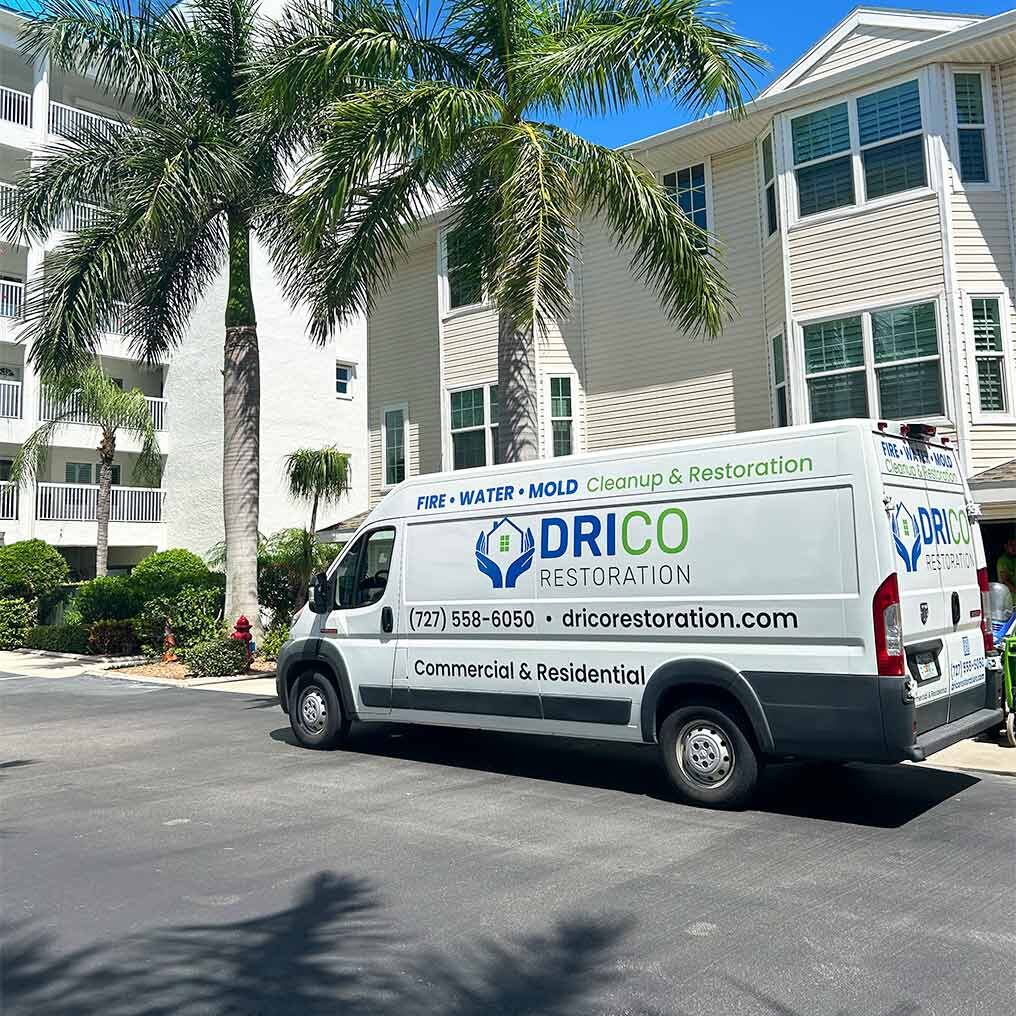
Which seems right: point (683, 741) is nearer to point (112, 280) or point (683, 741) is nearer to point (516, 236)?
point (516, 236)

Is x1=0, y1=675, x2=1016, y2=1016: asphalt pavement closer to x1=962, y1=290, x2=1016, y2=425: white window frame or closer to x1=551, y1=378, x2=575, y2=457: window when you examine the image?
x1=962, y1=290, x2=1016, y2=425: white window frame

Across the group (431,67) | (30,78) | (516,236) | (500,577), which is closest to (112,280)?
(431,67)

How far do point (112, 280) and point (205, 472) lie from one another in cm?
1587

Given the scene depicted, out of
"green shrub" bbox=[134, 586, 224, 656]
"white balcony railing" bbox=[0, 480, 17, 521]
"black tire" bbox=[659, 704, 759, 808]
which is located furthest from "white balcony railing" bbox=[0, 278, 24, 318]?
"black tire" bbox=[659, 704, 759, 808]

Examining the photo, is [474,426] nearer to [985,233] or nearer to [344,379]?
[985,233]

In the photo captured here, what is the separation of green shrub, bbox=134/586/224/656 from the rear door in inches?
548

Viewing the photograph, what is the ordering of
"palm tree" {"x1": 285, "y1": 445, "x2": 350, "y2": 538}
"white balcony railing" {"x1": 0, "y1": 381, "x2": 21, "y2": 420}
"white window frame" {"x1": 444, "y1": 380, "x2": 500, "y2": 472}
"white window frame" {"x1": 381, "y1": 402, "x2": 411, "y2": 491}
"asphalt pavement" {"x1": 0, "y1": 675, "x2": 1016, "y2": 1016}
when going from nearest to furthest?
"asphalt pavement" {"x1": 0, "y1": 675, "x2": 1016, "y2": 1016} → "white window frame" {"x1": 444, "y1": 380, "x2": 500, "y2": 472} → "white window frame" {"x1": 381, "y1": 402, "x2": 411, "y2": 491} → "palm tree" {"x1": 285, "y1": 445, "x2": 350, "y2": 538} → "white balcony railing" {"x1": 0, "y1": 381, "x2": 21, "y2": 420}

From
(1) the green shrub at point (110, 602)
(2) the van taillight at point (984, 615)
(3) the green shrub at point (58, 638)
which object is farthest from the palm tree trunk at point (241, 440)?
(2) the van taillight at point (984, 615)

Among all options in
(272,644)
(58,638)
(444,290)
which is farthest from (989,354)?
(58,638)

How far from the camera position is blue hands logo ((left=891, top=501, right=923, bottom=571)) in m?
6.90

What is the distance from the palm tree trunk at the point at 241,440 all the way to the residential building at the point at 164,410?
12.2m

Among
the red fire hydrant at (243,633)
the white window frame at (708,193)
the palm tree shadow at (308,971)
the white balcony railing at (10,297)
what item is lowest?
the palm tree shadow at (308,971)

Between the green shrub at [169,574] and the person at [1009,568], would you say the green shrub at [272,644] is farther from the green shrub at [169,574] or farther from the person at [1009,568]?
the person at [1009,568]

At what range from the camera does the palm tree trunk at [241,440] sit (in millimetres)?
18359
